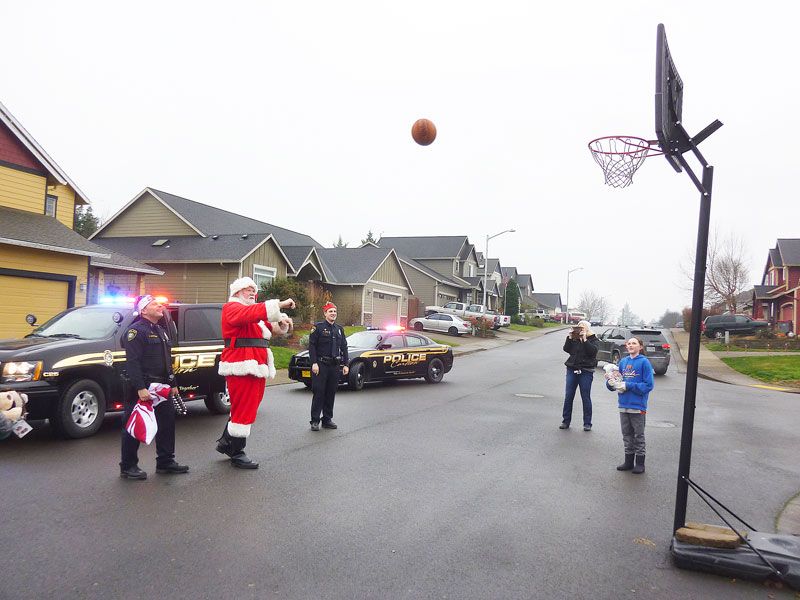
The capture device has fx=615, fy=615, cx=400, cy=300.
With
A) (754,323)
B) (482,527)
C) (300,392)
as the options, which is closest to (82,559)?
(482,527)

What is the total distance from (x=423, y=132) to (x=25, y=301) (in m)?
12.1

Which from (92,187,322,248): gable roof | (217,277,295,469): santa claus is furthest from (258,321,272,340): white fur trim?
(92,187,322,248): gable roof

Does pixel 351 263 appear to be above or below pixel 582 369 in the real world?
above

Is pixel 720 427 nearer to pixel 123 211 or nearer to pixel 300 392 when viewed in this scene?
pixel 300 392

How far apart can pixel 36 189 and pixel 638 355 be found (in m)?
18.3

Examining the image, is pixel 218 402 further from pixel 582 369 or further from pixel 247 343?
pixel 582 369

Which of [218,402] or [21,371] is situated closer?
[21,371]

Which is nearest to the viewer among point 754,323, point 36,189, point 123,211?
point 36,189

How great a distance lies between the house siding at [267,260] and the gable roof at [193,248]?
0.92ft

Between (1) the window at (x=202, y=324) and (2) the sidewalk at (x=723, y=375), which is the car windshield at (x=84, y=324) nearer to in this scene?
(1) the window at (x=202, y=324)

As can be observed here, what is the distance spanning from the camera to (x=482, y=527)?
16.8 ft

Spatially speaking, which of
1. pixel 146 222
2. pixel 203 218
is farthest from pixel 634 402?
pixel 146 222

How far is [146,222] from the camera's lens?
33219 millimetres

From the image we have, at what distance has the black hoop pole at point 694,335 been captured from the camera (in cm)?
466
